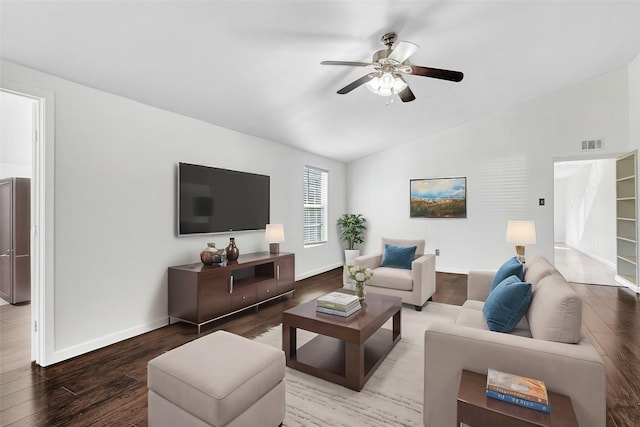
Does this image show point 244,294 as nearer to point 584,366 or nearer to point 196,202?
point 196,202

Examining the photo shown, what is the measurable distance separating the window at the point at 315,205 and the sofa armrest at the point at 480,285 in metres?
3.33

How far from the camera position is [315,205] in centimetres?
630

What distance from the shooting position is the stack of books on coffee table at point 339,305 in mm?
2422

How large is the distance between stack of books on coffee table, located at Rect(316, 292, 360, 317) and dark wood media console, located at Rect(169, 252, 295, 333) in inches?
51.6

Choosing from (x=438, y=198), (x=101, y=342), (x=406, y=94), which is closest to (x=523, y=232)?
(x=406, y=94)

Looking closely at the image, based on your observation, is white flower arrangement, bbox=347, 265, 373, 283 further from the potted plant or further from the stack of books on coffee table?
the potted plant

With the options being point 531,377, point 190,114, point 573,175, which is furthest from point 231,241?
point 573,175

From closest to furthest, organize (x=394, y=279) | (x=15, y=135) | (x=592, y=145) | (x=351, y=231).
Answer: (x=394, y=279) → (x=15, y=135) → (x=592, y=145) → (x=351, y=231)

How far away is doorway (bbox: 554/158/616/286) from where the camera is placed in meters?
6.23

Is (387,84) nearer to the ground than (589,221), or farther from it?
farther from it

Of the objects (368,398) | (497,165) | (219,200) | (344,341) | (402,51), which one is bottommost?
(368,398)

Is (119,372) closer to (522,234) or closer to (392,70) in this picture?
(392,70)

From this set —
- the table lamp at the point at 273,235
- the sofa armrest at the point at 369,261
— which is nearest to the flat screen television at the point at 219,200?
the table lamp at the point at 273,235

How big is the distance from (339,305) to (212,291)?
152cm
